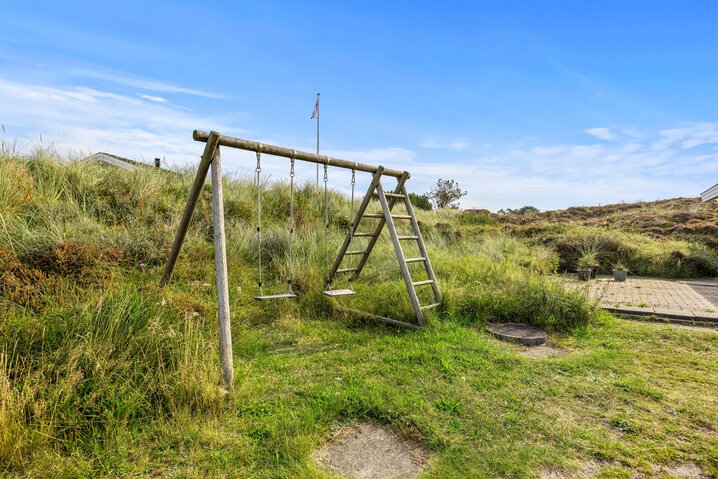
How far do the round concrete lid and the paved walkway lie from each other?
4.45ft

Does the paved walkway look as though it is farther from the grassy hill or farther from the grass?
the grassy hill

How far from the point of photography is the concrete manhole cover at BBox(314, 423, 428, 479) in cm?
251

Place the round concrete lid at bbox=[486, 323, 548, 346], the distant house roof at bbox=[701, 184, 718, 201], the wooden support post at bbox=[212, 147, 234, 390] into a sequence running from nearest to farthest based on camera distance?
the wooden support post at bbox=[212, 147, 234, 390] < the round concrete lid at bbox=[486, 323, 548, 346] < the distant house roof at bbox=[701, 184, 718, 201]

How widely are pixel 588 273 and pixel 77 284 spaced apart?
1070 centimetres

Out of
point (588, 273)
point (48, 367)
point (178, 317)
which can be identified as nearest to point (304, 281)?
point (178, 317)

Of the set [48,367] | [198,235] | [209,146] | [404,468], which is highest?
[209,146]

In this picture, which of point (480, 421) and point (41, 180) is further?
point (41, 180)

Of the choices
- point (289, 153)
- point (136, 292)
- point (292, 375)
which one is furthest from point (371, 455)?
point (289, 153)

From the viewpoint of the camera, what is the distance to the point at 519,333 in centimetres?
536

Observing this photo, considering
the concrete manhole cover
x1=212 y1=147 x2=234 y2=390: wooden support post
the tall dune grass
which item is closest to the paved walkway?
Result: the tall dune grass

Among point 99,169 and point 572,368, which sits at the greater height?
point 99,169

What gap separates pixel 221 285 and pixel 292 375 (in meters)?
1.10

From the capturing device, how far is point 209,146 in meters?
3.91

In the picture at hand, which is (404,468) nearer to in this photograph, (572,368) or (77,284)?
(572,368)
